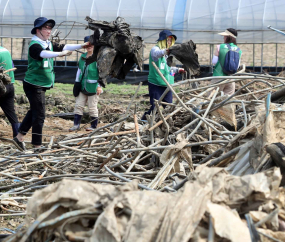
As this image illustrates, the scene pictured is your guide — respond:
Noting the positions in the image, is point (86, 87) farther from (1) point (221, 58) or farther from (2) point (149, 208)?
(2) point (149, 208)

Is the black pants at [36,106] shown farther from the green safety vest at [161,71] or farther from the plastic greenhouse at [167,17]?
the plastic greenhouse at [167,17]

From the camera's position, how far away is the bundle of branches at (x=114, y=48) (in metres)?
4.15

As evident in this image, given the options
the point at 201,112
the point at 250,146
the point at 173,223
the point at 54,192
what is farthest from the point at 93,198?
the point at 201,112

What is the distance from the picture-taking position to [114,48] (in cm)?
416

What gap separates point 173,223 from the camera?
5.66 ft

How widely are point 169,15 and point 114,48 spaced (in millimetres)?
12507

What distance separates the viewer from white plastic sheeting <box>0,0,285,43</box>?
50.9ft

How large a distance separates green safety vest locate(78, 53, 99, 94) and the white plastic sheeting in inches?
310

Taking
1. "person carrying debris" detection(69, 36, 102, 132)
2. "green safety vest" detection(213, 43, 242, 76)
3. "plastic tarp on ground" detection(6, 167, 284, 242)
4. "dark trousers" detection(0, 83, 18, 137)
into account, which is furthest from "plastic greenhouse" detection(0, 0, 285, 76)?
"plastic tarp on ground" detection(6, 167, 284, 242)

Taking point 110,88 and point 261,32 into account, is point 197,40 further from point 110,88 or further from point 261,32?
point 110,88

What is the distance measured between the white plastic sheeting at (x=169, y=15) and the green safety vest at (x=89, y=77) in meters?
7.87

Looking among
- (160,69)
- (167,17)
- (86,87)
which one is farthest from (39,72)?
(167,17)

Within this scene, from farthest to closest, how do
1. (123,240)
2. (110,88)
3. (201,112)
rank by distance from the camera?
(110,88)
(201,112)
(123,240)

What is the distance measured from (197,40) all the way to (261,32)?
2155mm
